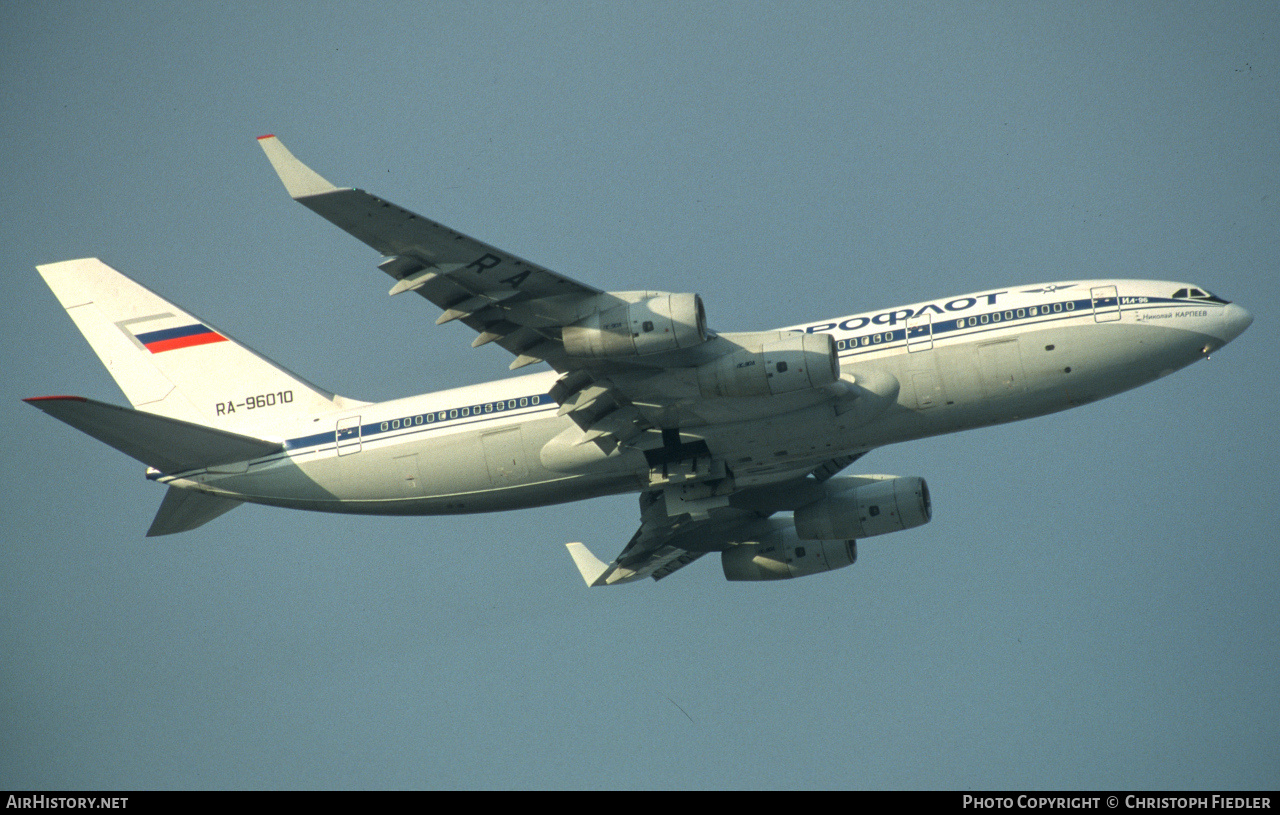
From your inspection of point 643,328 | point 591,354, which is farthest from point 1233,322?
point 591,354

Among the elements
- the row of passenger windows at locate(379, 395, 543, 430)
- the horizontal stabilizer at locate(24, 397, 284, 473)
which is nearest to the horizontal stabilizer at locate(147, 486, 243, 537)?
the horizontal stabilizer at locate(24, 397, 284, 473)

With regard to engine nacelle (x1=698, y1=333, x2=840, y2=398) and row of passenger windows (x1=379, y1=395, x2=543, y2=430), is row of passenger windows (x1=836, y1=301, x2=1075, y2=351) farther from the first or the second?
row of passenger windows (x1=379, y1=395, x2=543, y2=430)

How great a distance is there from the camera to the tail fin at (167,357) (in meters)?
41.0

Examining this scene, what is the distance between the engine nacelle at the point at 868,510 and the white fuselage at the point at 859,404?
4.31m

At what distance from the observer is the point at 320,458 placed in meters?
38.1

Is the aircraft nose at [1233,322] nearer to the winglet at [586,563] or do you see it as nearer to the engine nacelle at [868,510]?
the engine nacelle at [868,510]

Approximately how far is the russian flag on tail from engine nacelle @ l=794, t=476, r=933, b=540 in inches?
863

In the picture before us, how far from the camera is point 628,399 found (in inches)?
1357

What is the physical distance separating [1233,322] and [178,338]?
3441cm

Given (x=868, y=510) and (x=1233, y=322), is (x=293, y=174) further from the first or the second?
(x=1233, y=322)

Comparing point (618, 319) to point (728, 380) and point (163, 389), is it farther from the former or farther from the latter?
point (163, 389)

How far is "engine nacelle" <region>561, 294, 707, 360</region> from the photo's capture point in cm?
3089

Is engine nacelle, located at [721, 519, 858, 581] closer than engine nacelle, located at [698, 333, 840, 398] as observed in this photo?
No

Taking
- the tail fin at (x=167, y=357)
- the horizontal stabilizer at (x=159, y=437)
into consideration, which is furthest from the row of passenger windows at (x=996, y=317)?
the horizontal stabilizer at (x=159, y=437)
